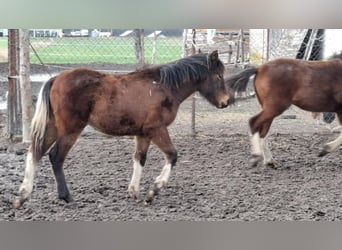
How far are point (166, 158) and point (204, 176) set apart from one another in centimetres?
18

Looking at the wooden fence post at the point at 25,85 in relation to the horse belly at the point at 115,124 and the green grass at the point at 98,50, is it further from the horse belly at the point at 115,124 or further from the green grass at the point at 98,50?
the horse belly at the point at 115,124

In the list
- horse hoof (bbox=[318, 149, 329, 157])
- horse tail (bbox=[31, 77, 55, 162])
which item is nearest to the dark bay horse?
horse tail (bbox=[31, 77, 55, 162])

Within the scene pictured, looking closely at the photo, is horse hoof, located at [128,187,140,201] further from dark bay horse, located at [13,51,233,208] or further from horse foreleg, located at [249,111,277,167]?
horse foreleg, located at [249,111,277,167]

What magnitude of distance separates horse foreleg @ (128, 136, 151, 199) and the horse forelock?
24cm

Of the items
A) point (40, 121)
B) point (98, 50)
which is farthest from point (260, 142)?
point (40, 121)

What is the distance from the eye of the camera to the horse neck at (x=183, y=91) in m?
2.24

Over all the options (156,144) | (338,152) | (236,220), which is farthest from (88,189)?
(338,152)

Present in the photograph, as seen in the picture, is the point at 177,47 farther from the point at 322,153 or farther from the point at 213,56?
the point at 322,153

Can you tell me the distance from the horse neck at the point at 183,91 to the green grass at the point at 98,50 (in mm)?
116

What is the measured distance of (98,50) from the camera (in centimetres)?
228

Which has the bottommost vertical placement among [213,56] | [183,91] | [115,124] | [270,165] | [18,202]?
[18,202]

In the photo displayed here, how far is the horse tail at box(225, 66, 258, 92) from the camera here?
7.45 ft
